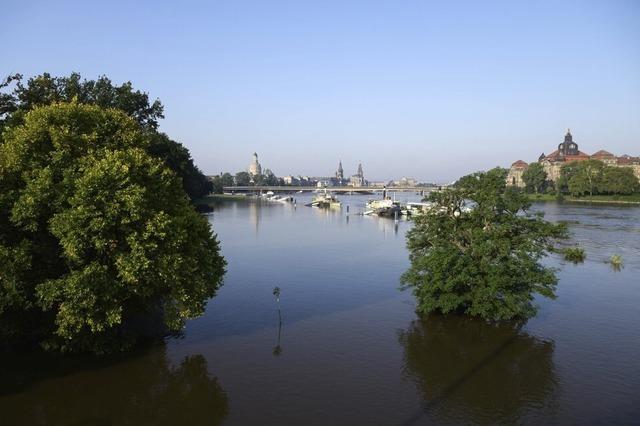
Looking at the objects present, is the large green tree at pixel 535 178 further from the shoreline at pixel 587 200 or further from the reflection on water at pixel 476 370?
the reflection on water at pixel 476 370

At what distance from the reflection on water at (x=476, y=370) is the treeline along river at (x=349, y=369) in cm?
8

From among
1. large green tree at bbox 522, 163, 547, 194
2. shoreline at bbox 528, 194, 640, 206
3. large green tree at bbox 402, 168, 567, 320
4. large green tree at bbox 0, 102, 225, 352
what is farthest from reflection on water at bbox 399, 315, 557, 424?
large green tree at bbox 522, 163, 547, 194

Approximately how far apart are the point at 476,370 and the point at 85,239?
18484 mm

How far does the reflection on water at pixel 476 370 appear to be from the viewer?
19859mm

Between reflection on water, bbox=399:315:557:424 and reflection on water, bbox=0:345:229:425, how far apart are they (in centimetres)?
852

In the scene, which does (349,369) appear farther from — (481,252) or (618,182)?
(618,182)

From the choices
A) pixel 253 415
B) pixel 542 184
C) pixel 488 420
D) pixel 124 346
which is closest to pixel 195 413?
pixel 253 415

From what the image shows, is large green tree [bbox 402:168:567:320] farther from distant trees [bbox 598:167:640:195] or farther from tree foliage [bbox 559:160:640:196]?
tree foliage [bbox 559:160:640:196]

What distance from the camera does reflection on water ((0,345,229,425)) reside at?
18.7 m

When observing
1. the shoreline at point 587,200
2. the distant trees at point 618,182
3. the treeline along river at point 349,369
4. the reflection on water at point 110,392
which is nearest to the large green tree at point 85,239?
the reflection on water at point 110,392

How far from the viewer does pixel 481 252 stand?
29344 mm

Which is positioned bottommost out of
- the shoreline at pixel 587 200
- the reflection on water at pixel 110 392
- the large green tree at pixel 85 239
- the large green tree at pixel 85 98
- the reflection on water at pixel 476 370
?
the reflection on water at pixel 476 370

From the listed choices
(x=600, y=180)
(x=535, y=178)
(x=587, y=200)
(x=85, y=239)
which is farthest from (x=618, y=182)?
(x=85, y=239)

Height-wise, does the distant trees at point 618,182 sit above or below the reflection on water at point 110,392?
above
